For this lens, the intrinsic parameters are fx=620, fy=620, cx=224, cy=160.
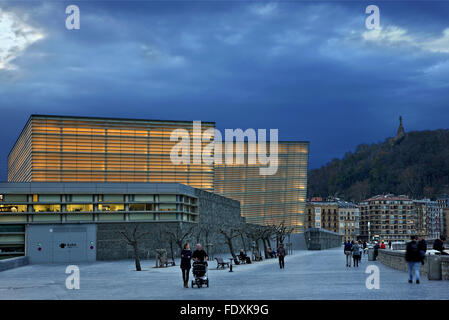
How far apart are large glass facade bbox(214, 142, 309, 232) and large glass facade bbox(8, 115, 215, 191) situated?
21.0 m

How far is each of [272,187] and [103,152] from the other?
4492 cm

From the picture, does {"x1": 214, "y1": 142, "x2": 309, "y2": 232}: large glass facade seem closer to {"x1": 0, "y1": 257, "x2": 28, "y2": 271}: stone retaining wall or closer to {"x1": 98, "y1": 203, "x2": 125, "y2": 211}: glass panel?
{"x1": 98, "y1": 203, "x2": 125, "y2": 211}: glass panel

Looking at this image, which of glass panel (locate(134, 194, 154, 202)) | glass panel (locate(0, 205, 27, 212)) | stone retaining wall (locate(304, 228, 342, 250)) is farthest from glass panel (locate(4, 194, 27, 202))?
stone retaining wall (locate(304, 228, 342, 250))

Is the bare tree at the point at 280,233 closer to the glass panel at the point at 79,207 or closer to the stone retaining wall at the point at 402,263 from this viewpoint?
the glass panel at the point at 79,207

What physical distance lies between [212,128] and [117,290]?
86.7m

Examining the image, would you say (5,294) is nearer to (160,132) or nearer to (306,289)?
(306,289)

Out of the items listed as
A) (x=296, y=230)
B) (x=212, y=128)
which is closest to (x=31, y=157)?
(x=212, y=128)

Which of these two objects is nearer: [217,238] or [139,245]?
[139,245]

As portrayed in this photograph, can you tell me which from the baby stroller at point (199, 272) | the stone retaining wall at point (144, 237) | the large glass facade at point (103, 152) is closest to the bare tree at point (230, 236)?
the stone retaining wall at point (144, 237)

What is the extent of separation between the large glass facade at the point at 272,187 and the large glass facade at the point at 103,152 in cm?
2095

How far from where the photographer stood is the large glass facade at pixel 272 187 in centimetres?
12812

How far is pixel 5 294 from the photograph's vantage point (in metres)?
22.1

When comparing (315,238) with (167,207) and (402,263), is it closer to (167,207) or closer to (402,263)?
(167,207)
